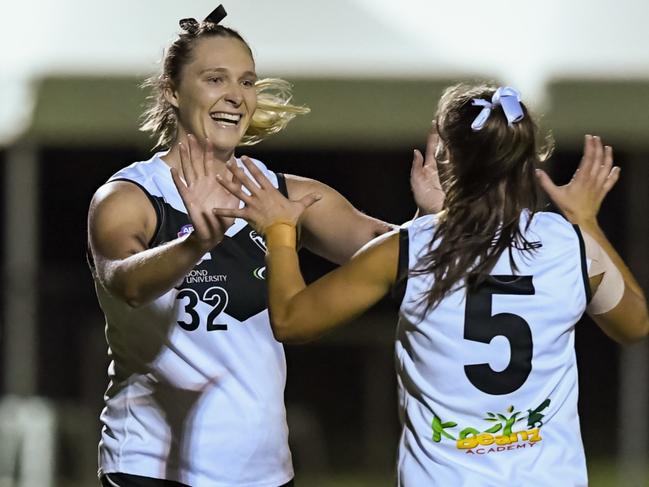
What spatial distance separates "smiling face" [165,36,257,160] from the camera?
3242mm

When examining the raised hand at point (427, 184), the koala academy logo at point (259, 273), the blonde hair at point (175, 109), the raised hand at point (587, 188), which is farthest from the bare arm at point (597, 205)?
the blonde hair at point (175, 109)

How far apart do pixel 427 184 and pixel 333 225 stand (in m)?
0.30

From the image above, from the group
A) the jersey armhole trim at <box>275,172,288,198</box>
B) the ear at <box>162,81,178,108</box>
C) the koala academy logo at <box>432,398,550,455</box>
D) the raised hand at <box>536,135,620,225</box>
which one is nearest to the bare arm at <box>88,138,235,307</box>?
the jersey armhole trim at <box>275,172,288,198</box>

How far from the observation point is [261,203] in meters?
2.74

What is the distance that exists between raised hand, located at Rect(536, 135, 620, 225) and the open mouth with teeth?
0.90 m

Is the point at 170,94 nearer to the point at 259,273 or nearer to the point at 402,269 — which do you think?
the point at 259,273

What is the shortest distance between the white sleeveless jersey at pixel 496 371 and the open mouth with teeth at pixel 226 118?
814 millimetres

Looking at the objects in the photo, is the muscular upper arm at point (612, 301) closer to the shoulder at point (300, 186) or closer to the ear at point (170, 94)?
the shoulder at point (300, 186)

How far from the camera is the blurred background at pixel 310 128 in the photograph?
616 centimetres

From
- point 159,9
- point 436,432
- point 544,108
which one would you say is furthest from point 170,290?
point 544,108

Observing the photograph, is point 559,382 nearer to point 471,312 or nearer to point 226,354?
point 471,312

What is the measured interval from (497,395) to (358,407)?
8110 mm

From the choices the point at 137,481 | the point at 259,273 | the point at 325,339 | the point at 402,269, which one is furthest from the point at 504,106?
the point at 325,339

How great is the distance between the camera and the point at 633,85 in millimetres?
6383
